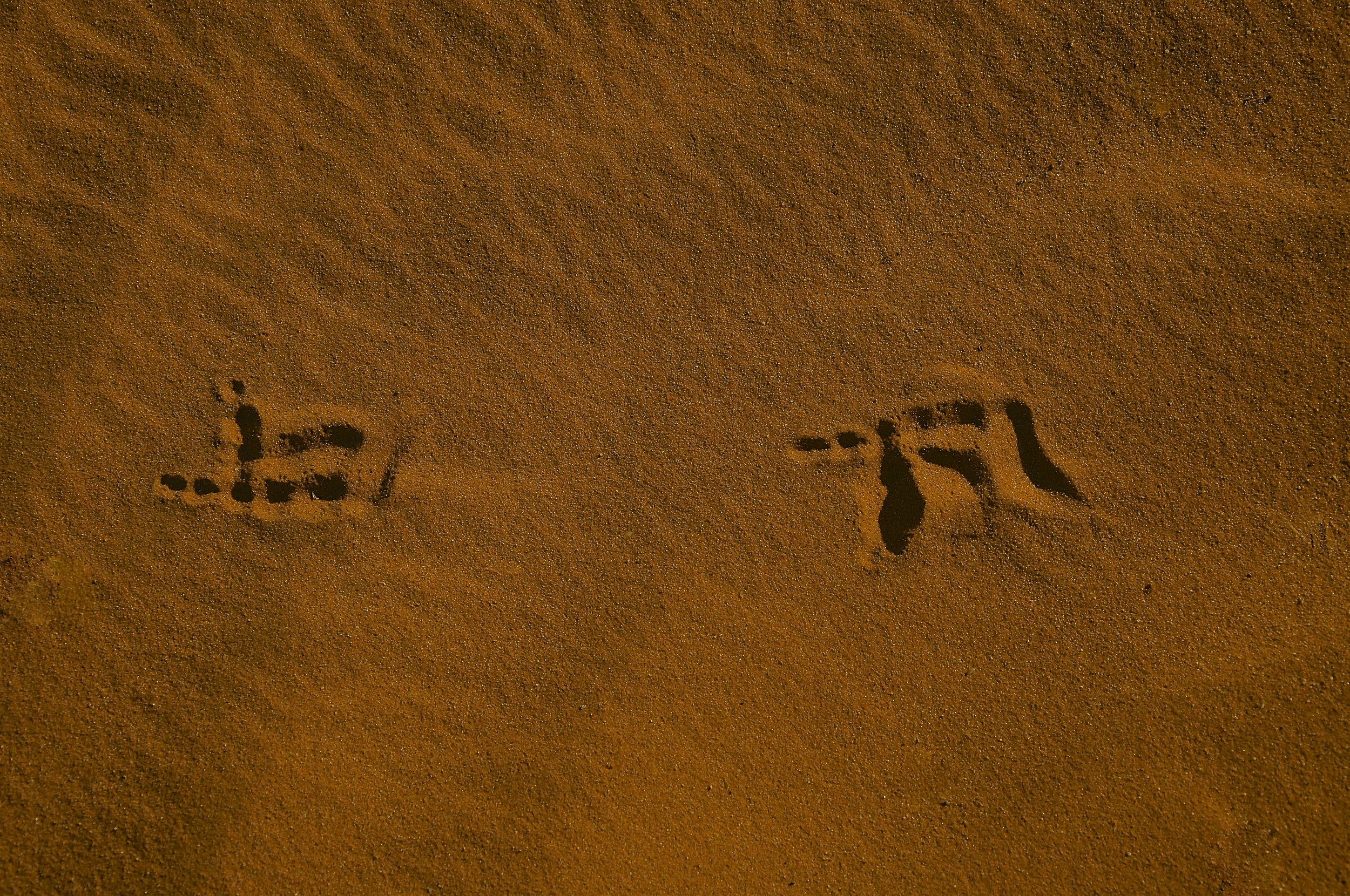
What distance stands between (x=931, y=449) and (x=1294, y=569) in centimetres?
125

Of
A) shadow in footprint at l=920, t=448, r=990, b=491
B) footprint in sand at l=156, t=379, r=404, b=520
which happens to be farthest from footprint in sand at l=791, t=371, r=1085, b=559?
footprint in sand at l=156, t=379, r=404, b=520

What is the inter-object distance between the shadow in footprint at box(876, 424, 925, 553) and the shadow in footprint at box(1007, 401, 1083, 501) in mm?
378

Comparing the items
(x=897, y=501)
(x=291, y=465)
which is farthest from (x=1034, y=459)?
(x=291, y=465)

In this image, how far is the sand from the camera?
2107mm

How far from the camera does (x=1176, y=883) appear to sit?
6.81 ft

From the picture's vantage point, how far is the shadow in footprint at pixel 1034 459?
7.07 ft

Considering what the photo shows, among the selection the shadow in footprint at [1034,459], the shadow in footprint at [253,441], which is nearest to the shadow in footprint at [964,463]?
the shadow in footprint at [1034,459]

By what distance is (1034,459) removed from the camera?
216cm

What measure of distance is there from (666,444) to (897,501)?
2.72 ft

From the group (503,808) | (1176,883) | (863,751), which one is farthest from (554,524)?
(1176,883)

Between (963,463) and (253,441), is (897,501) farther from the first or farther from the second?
(253,441)

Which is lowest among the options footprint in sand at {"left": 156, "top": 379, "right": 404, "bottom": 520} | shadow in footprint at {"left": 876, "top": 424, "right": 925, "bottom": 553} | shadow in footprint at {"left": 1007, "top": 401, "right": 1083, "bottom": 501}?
footprint in sand at {"left": 156, "top": 379, "right": 404, "bottom": 520}

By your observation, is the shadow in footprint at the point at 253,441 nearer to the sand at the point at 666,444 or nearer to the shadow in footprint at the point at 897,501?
the sand at the point at 666,444

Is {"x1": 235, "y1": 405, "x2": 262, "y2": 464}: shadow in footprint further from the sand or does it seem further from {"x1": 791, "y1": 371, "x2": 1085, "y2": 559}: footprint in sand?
{"x1": 791, "y1": 371, "x2": 1085, "y2": 559}: footprint in sand
